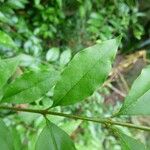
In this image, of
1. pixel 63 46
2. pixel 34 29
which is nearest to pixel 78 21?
pixel 63 46

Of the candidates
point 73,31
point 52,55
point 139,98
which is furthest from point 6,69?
point 73,31

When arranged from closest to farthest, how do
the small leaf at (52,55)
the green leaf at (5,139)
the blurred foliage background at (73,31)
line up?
the green leaf at (5,139) < the small leaf at (52,55) < the blurred foliage background at (73,31)

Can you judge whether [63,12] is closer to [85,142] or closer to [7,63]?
[85,142]

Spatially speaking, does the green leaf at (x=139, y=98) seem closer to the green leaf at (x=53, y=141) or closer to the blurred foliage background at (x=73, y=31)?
the green leaf at (x=53, y=141)

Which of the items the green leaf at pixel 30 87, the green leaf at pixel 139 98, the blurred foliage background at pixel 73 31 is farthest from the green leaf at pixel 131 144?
the blurred foliage background at pixel 73 31

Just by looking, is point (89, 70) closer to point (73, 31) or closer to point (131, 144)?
point (131, 144)

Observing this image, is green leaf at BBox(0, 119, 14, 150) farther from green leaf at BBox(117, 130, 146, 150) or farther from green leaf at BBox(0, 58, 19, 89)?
green leaf at BBox(117, 130, 146, 150)
